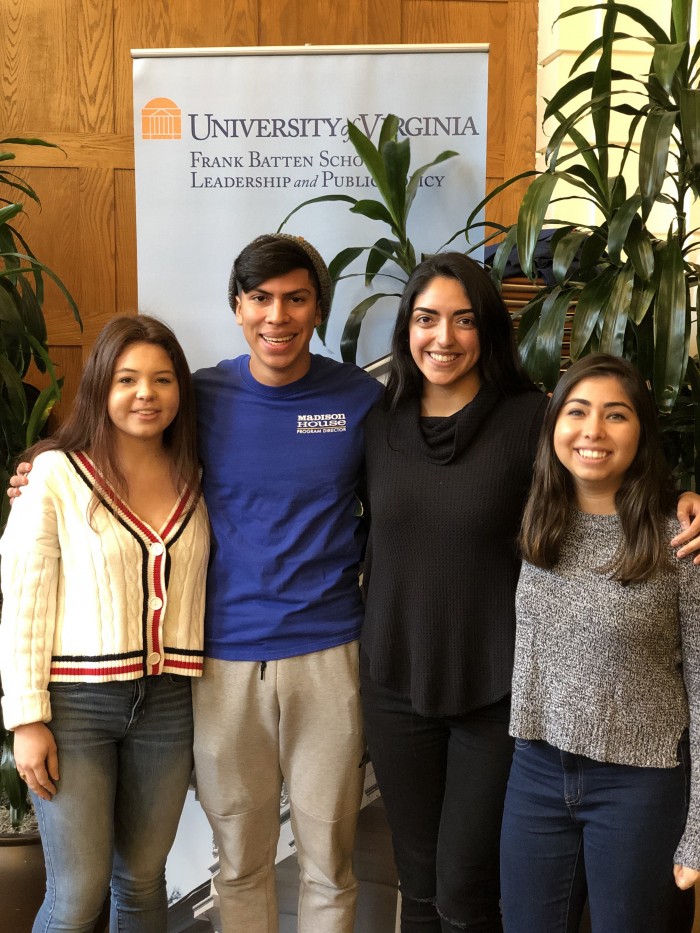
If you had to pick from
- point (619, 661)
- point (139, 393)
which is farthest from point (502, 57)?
point (619, 661)

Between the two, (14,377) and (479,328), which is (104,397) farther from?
(479,328)

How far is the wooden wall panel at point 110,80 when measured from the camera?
3.12 meters

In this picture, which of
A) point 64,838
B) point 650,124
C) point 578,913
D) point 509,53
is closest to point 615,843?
point 578,913

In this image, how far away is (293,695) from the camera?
1.74m

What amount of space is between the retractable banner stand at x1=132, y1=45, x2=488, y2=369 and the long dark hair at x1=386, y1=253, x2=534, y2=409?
778 millimetres

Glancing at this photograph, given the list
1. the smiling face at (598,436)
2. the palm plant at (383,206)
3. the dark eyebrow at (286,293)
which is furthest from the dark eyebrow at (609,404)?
the palm plant at (383,206)

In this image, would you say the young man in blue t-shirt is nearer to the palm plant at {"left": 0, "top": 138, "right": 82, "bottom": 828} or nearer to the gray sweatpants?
the gray sweatpants

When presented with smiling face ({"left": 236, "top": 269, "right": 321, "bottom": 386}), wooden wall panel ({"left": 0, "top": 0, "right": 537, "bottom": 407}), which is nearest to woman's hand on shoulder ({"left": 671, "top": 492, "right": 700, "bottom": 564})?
smiling face ({"left": 236, "top": 269, "right": 321, "bottom": 386})

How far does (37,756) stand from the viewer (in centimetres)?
156

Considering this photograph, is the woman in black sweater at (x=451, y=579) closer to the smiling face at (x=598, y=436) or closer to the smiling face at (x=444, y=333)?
the smiling face at (x=444, y=333)

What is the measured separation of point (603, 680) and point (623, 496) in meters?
0.29

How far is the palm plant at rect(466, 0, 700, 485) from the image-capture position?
1.68 m

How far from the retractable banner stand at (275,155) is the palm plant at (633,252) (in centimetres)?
57

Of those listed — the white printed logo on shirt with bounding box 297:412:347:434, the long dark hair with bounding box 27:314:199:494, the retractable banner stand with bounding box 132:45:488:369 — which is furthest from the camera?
the retractable banner stand with bounding box 132:45:488:369
